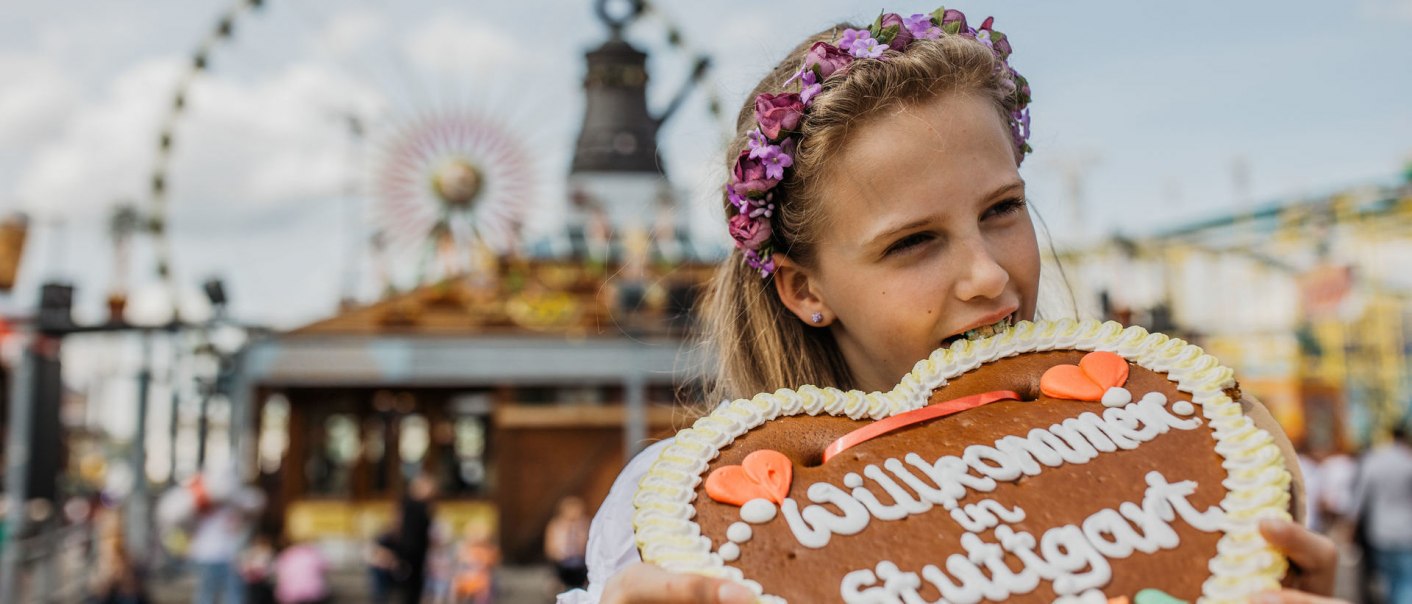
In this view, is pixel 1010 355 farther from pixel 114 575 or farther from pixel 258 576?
pixel 114 575

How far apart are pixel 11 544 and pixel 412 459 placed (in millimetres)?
7078

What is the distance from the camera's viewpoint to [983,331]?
45.1 inches

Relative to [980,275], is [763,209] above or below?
above

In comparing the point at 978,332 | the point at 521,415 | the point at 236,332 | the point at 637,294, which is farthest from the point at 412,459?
the point at 978,332

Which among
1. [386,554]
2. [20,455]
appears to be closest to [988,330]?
[386,554]

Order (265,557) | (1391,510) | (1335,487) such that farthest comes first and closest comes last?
(1335,487) → (265,557) → (1391,510)

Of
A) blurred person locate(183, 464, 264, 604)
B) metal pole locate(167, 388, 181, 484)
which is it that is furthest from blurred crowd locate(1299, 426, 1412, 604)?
metal pole locate(167, 388, 181, 484)

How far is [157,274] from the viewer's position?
1278 centimetres

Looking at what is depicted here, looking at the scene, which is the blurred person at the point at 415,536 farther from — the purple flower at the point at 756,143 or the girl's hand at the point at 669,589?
the girl's hand at the point at 669,589

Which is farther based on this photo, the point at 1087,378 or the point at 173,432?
the point at 173,432

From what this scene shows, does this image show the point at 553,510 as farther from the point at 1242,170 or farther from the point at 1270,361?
the point at 1242,170

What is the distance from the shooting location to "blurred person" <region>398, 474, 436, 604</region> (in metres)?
8.84

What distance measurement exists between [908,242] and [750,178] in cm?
24

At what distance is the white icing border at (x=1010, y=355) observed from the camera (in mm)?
861
